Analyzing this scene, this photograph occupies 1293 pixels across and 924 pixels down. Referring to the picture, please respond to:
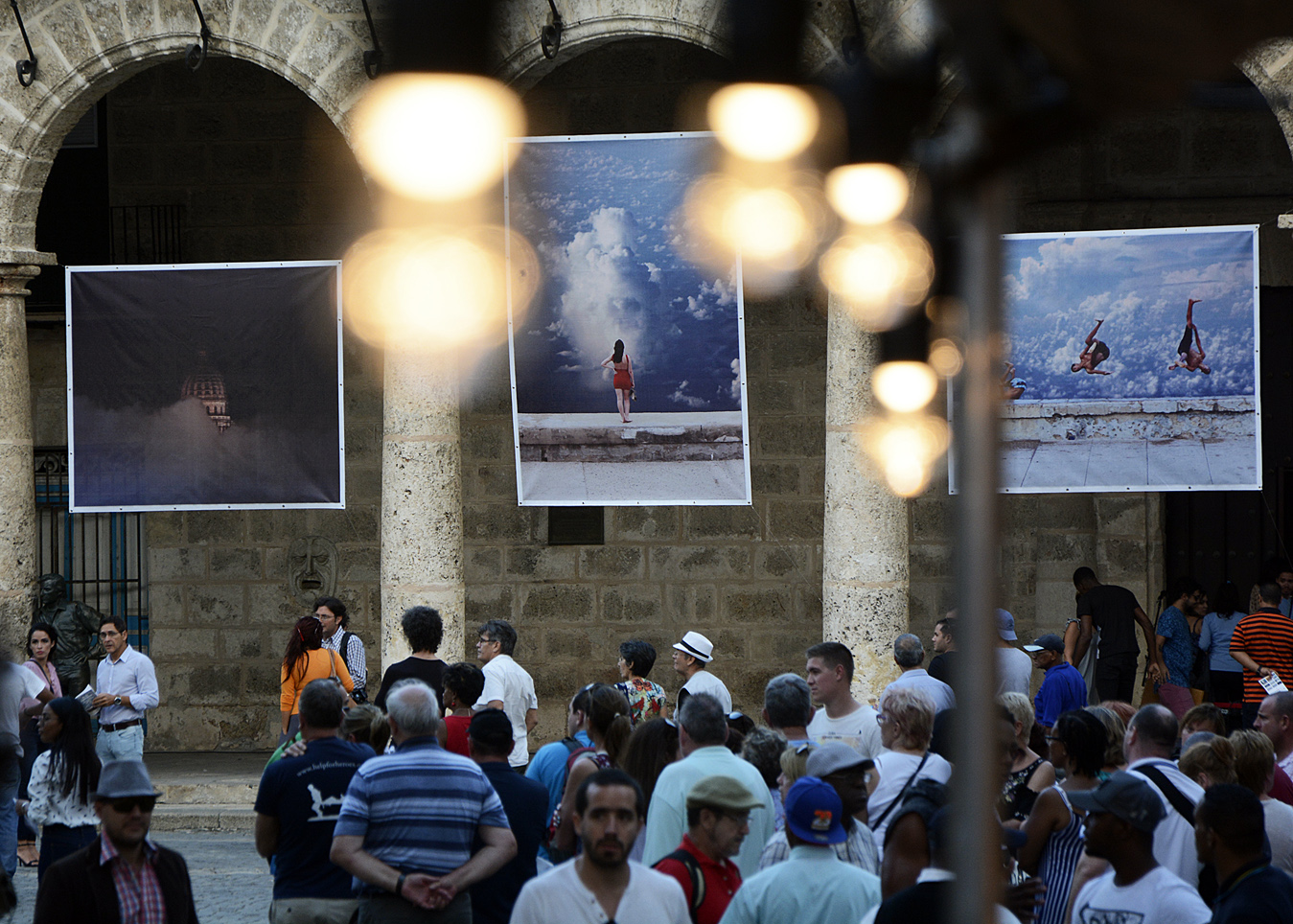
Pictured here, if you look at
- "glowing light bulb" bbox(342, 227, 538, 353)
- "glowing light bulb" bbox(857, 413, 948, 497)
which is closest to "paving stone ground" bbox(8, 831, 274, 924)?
"glowing light bulb" bbox(342, 227, 538, 353)

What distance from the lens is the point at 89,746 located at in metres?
6.57

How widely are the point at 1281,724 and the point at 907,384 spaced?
4.37 m

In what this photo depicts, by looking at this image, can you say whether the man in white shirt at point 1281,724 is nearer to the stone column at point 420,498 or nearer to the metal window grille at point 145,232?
the stone column at point 420,498

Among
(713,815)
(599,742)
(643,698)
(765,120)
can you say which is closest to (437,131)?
(765,120)

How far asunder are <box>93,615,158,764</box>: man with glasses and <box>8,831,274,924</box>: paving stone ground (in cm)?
69

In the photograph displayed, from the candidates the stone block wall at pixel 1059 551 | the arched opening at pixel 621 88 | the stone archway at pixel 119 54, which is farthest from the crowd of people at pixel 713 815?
the arched opening at pixel 621 88

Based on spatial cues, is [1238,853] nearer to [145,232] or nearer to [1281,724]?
[1281,724]

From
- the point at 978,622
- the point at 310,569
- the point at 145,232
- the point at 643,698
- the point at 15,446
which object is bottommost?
the point at 643,698

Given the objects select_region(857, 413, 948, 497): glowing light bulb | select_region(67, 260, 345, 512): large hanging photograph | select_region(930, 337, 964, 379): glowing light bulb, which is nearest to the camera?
select_region(930, 337, 964, 379): glowing light bulb

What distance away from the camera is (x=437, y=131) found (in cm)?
186

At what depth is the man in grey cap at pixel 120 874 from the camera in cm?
418

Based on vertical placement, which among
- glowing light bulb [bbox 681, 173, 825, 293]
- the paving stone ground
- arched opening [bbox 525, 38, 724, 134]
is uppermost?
arched opening [bbox 525, 38, 724, 134]

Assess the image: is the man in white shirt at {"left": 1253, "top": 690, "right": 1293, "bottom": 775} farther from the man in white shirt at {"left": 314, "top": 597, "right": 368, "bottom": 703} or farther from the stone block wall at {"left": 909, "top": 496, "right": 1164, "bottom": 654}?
the stone block wall at {"left": 909, "top": 496, "right": 1164, "bottom": 654}

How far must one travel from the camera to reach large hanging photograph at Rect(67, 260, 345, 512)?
9.88m
